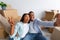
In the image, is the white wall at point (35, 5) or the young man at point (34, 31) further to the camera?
the white wall at point (35, 5)

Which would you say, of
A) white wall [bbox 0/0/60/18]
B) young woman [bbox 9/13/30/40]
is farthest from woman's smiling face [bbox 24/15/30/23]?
white wall [bbox 0/0/60/18]

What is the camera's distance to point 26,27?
2186 mm

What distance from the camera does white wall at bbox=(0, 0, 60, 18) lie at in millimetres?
4680

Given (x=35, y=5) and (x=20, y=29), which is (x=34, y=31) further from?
(x=35, y=5)

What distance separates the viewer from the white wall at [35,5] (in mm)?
4680

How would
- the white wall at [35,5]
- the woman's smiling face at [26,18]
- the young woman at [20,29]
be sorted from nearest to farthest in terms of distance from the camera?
the young woman at [20,29] → the woman's smiling face at [26,18] → the white wall at [35,5]

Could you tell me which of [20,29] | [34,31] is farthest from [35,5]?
[20,29]

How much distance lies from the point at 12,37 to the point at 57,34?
84 centimetres

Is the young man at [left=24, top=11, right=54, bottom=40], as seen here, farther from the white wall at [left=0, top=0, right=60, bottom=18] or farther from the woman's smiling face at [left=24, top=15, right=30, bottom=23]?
the white wall at [left=0, top=0, right=60, bottom=18]

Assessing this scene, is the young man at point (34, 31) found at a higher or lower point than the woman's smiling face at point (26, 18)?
lower

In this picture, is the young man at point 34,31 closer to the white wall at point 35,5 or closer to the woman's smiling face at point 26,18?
the woman's smiling face at point 26,18

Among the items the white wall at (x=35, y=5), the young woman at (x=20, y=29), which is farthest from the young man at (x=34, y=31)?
the white wall at (x=35, y=5)

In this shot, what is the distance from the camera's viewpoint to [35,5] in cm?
488

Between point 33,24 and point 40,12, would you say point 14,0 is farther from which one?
point 33,24
